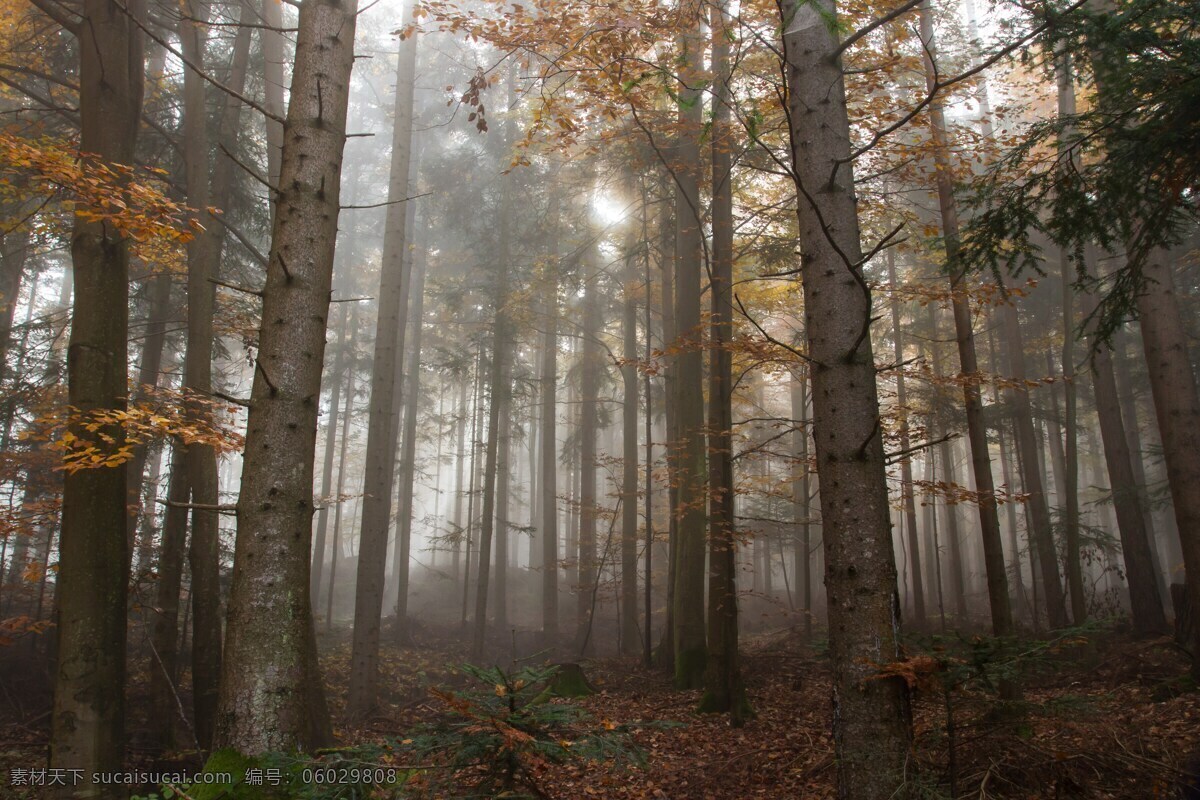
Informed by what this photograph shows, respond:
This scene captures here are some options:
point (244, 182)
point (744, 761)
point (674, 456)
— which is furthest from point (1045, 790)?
point (244, 182)

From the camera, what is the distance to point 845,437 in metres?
3.45

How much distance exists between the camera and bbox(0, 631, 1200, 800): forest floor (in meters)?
3.54

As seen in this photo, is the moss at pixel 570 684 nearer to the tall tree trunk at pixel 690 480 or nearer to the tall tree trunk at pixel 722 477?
the tall tree trunk at pixel 690 480

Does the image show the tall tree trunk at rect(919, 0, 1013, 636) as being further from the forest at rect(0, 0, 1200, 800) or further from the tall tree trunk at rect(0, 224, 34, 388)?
the tall tree trunk at rect(0, 224, 34, 388)

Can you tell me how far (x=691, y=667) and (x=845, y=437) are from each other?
730cm

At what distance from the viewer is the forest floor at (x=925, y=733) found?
11.6ft

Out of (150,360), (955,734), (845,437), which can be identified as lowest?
(955,734)

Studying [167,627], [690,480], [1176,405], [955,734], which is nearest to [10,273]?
[167,627]

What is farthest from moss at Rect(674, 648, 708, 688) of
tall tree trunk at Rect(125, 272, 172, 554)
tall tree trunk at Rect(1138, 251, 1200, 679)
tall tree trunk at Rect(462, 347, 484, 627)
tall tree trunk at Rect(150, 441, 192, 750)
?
tall tree trunk at Rect(462, 347, 484, 627)

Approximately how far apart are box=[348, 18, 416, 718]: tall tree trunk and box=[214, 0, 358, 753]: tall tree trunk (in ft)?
17.1

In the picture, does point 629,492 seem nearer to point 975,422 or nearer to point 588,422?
point 588,422

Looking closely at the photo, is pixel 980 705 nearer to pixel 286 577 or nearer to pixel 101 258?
pixel 286 577

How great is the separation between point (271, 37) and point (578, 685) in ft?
35.7

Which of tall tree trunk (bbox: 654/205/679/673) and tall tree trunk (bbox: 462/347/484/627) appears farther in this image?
tall tree trunk (bbox: 462/347/484/627)
